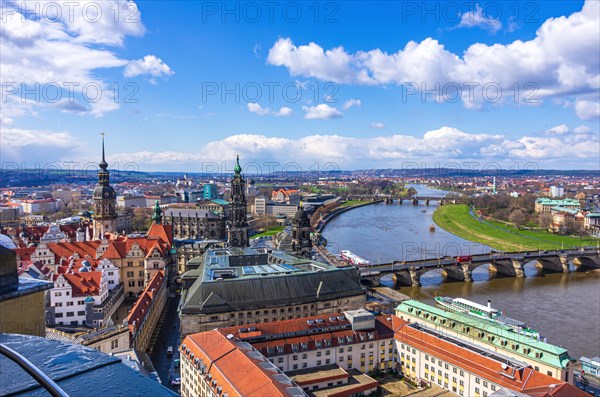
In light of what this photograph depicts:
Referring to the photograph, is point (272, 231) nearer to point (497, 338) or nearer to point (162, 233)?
point (162, 233)

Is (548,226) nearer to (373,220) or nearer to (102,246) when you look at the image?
(373,220)

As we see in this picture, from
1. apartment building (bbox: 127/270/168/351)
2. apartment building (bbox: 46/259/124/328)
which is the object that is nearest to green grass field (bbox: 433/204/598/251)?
apartment building (bbox: 127/270/168/351)

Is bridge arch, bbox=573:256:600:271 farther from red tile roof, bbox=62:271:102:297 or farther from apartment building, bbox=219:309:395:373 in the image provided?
red tile roof, bbox=62:271:102:297

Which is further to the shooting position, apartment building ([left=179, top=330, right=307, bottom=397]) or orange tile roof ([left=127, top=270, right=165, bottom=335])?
orange tile roof ([left=127, top=270, right=165, bottom=335])

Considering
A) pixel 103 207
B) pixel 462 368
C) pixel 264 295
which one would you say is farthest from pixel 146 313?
pixel 103 207

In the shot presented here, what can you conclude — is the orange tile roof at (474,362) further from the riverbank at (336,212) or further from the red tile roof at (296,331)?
the riverbank at (336,212)

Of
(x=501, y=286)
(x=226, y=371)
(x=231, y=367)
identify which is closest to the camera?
(x=226, y=371)

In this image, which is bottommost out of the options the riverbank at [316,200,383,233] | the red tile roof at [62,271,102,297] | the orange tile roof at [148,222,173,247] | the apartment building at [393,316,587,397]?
the riverbank at [316,200,383,233]
